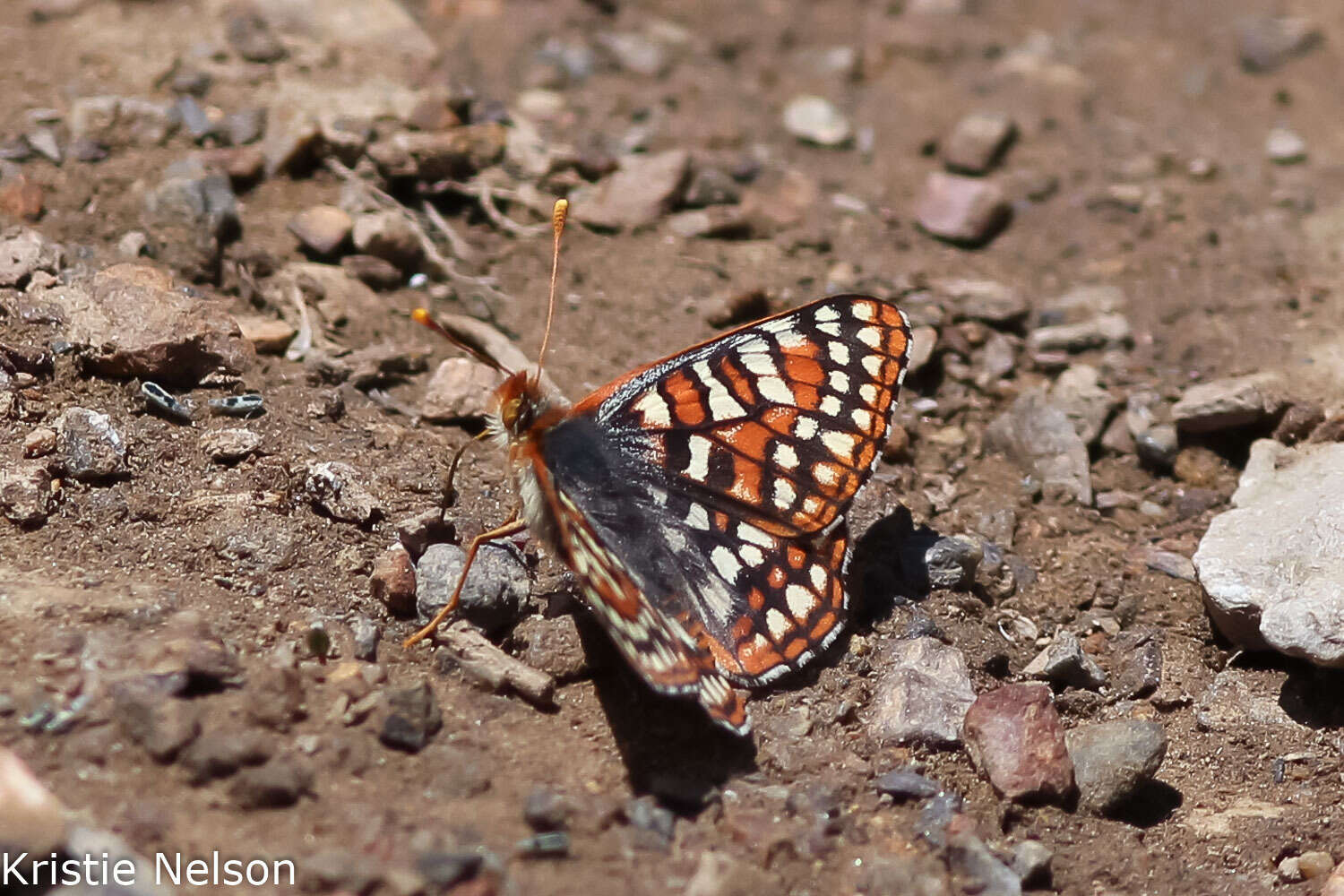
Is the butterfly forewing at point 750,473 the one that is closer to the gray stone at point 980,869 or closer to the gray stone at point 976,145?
the gray stone at point 980,869

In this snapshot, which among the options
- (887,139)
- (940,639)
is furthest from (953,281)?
(940,639)

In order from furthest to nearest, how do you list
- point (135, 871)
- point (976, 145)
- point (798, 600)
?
1. point (976, 145)
2. point (798, 600)
3. point (135, 871)

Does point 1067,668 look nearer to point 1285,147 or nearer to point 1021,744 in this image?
point 1021,744

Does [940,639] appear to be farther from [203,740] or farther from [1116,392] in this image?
[203,740]

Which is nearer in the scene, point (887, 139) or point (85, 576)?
point (85, 576)

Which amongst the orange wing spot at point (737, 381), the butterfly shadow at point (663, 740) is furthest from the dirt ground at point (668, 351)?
the orange wing spot at point (737, 381)

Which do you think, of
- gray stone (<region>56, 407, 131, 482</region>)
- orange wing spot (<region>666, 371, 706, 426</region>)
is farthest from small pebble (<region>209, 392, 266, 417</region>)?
orange wing spot (<region>666, 371, 706, 426</region>)

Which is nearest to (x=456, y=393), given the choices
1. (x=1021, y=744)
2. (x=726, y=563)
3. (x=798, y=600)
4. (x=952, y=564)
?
(x=726, y=563)
